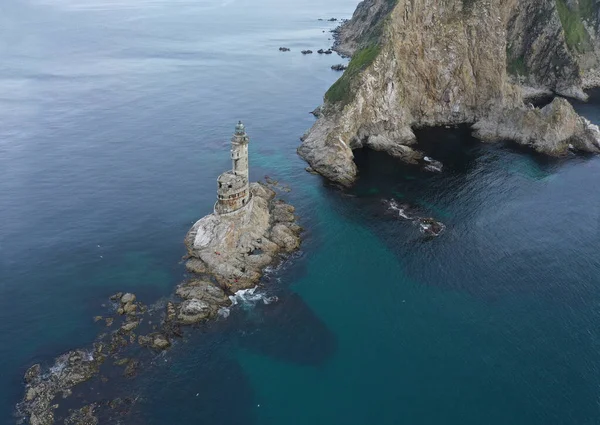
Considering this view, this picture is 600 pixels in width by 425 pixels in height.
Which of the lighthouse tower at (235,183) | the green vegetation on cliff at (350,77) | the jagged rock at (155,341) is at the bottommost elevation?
the jagged rock at (155,341)

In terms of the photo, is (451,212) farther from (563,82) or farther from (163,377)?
(563,82)

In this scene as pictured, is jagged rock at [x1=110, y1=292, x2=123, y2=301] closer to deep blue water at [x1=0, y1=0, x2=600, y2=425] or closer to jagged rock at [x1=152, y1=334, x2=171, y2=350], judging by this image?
deep blue water at [x1=0, y1=0, x2=600, y2=425]

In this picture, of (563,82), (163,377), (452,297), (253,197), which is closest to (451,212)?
(452,297)

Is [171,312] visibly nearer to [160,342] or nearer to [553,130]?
Answer: [160,342]

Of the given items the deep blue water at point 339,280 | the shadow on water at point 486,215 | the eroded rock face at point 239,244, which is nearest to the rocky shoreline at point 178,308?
the eroded rock face at point 239,244

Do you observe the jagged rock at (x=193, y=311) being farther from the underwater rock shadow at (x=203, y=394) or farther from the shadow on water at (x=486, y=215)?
the shadow on water at (x=486, y=215)

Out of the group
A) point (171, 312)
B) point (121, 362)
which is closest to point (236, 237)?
point (171, 312)

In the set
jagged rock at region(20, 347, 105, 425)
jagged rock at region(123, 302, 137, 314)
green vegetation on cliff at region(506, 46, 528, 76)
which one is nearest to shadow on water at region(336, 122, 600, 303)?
jagged rock at region(123, 302, 137, 314)
